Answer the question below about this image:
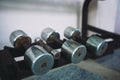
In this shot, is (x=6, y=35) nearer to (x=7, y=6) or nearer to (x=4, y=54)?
(x=7, y=6)

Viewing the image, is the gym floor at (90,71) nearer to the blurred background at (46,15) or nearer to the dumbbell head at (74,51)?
the blurred background at (46,15)

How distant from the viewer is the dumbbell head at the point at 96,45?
826mm

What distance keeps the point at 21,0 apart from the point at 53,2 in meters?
0.27

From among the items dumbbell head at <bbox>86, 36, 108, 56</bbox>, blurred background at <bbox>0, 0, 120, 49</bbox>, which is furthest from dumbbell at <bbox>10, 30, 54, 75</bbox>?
blurred background at <bbox>0, 0, 120, 49</bbox>

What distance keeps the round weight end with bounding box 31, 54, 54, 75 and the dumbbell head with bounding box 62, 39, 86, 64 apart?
0.11m

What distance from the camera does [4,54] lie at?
737mm

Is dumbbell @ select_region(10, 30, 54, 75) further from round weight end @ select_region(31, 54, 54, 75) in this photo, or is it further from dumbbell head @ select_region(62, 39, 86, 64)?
dumbbell head @ select_region(62, 39, 86, 64)

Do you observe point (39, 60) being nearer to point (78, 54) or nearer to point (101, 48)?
point (78, 54)

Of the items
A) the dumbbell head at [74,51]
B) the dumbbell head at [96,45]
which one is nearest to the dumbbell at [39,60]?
the dumbbell head at [74,51]

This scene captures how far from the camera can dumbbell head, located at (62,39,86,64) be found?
0.76m

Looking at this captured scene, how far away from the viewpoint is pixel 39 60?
0.66m

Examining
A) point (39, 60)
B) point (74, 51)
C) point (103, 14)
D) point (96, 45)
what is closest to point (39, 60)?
point (39, 60)

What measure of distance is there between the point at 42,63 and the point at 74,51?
0.54 feet

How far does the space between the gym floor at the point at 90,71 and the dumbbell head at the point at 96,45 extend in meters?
0.42
